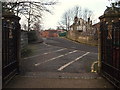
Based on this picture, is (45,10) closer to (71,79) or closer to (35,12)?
(35,12)

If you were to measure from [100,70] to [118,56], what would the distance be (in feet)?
6.48

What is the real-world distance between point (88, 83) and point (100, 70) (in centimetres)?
150

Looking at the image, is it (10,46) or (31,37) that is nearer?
(10,46)

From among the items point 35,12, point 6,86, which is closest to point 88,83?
point 6,86

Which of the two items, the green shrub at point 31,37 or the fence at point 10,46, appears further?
the green shrub at point 31,37

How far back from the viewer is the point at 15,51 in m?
7.35

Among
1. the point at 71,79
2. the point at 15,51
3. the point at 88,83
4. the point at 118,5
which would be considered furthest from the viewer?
the point at 118,5

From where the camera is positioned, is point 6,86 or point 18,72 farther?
point 18,72

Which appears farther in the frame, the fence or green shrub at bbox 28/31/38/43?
green shrub at bbox 28/31/38/43

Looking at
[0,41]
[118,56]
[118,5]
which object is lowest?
[118,56]

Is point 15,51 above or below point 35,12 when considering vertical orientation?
below

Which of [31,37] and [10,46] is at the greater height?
[31,37]

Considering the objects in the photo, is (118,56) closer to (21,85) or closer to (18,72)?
(21,85)

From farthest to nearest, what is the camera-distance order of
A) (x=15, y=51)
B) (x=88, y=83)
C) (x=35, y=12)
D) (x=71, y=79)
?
(x=35, y=12)
(x=15, y=51)
(x=71, y=79)
(x=88, y=83)
